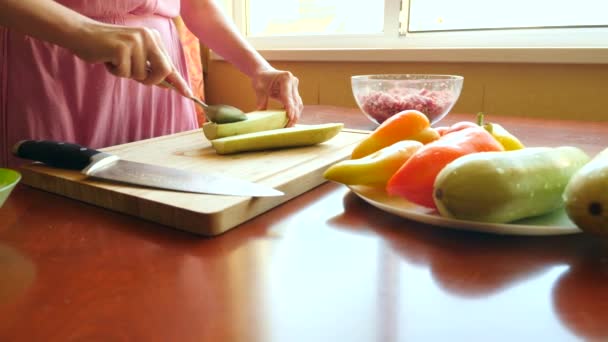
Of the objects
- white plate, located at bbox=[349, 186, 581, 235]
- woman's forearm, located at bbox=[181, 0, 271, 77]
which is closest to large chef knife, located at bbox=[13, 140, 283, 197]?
white plate, located at bbox=[349, 186, 581, 235]

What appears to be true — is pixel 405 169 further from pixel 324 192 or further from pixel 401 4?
pixel 401 4

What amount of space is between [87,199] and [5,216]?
0.08 m

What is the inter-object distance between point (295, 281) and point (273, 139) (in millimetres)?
418

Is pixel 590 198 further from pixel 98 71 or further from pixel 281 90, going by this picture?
pixel 98 71

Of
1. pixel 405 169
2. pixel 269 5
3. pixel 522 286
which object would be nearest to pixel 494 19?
pixel 269 5

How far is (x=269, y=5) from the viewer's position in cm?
210

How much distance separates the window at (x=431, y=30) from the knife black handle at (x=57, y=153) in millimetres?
1208

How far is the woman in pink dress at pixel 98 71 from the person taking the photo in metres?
0.67

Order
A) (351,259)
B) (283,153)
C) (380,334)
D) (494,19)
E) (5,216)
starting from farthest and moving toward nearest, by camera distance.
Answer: (494,19) → (283,153) → (5,216) → (351,259) → (380,334)

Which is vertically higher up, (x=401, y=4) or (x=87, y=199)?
(x=401, y=4)

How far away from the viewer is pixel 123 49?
0.66 m

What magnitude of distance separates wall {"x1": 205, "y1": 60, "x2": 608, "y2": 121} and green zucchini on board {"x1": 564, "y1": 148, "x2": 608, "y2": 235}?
1.13m

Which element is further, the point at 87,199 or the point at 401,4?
the point at 401,4

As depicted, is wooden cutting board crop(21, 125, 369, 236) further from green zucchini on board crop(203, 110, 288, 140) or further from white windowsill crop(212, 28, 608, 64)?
white windowsill crop(212, 28, 608, 64)
